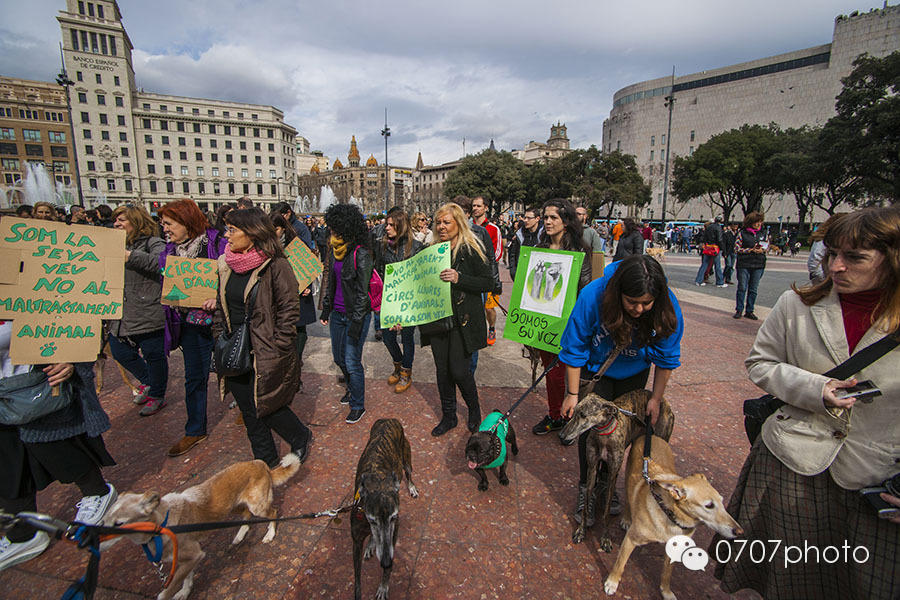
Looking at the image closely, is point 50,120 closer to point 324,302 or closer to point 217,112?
point 217,112

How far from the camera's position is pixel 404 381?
5.12m

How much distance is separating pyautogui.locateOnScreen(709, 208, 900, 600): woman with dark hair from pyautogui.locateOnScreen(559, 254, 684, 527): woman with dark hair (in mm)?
579

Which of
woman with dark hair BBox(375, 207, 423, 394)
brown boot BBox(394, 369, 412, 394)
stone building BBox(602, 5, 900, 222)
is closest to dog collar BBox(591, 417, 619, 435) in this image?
woman with dark hair BBox(375, 207, 423, 394)

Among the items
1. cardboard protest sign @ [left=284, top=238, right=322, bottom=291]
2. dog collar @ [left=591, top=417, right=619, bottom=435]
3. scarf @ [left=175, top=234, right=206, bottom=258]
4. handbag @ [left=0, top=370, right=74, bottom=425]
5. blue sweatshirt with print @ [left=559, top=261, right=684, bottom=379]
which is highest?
scarf @ [left=175, top=234, right=206, bottom=258]

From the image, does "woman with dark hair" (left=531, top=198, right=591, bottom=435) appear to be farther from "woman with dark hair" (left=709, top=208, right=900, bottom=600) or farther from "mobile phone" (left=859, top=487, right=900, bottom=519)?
"mobile phone" (left=859, top=487, right=900, bottom=519)

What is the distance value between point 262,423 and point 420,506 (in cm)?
143

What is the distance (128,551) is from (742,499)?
3.69 meters

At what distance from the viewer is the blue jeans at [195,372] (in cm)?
375

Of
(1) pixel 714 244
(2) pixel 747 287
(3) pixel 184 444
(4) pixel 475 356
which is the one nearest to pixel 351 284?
(4) pixel 475 356

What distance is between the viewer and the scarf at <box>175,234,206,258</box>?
12.8 feet

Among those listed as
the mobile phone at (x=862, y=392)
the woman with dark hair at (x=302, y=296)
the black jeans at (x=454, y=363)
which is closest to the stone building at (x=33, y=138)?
the woman with dark hair at (x=302, y=296)

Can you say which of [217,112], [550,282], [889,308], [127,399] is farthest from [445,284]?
[217,112]

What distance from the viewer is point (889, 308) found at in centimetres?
155

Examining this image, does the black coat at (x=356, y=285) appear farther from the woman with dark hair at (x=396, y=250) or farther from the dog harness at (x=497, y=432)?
the dog harness at (x=497, y=432)
